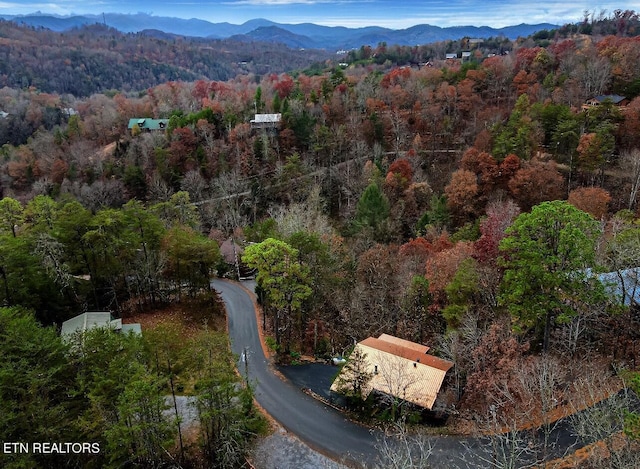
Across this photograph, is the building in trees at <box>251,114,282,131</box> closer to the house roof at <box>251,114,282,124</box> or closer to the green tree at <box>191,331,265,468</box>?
the house roof at <box>251,114,282,124</box>

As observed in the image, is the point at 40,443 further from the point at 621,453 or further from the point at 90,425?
the point at 621,453

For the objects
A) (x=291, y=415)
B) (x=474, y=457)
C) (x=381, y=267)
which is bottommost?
(x=291, y=415)

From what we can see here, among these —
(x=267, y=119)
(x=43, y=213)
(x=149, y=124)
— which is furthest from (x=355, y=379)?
(x=149, y=124)

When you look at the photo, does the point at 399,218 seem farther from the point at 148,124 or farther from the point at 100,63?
the point at 100,63

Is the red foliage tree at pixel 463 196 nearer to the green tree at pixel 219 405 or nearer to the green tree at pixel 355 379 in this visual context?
the green tree at pixel 355 379

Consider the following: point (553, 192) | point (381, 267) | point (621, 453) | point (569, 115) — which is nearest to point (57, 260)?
point (381, 267)

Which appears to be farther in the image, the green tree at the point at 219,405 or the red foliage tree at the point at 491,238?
the red foliage tree at the point at 491,238

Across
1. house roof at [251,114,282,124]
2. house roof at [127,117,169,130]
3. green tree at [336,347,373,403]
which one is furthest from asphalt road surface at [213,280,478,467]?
house roof at [127,117,169,130]

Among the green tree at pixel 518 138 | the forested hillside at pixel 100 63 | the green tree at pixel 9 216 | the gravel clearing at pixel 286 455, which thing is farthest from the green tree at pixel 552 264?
the forested hillside at pixel 100 63
